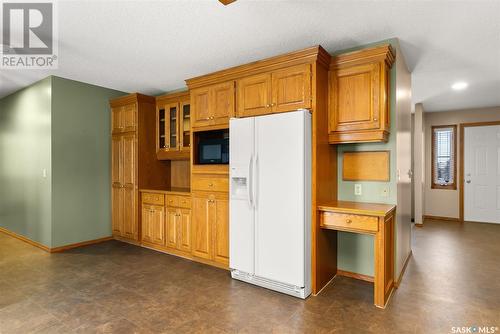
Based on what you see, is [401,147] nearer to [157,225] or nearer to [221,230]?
[221,230]

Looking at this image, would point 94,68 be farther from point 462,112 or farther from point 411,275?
point 462,112

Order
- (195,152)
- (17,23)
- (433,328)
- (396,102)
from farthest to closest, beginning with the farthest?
(195,152), (396,102), (17,23), (433,328)

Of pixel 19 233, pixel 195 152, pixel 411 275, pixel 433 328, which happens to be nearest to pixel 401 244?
pixel 411 275

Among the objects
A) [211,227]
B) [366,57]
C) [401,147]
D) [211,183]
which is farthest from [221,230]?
[366,57]

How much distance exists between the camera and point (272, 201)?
114 inches

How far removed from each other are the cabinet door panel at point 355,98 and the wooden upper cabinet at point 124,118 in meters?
3.13

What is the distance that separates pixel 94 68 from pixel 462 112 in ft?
24.1

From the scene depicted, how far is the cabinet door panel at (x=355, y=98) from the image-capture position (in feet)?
9.18

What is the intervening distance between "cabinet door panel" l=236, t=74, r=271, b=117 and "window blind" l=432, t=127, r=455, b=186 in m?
5.50

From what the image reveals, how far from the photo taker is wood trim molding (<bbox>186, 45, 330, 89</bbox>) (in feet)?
9.05

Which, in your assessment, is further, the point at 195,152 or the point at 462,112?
the point at 462,112

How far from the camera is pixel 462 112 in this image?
252 inches

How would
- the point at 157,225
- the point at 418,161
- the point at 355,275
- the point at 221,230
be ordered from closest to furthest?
the point at 355,275 → the point at 221,230 → the point at 157,225 → the point at 418,161

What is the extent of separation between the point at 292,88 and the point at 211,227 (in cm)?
190
